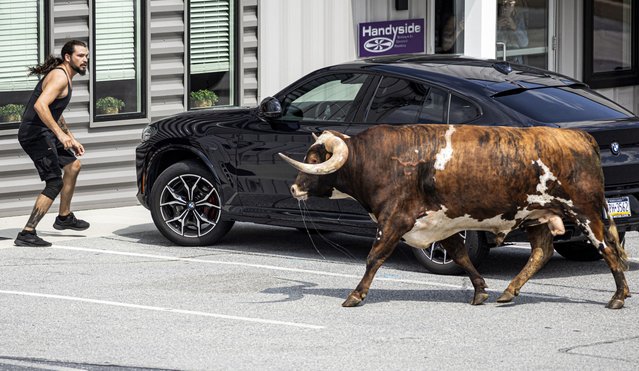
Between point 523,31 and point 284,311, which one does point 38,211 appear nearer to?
point 284,311

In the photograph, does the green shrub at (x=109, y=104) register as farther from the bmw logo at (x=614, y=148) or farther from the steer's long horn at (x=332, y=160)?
the bmw logo at (x=614, y=148)

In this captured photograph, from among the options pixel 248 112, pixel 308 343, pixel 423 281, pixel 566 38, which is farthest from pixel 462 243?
pixel 566 38

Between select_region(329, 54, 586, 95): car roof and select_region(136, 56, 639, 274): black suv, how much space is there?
12 mm

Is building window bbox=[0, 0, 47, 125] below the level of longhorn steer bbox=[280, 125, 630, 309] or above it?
above

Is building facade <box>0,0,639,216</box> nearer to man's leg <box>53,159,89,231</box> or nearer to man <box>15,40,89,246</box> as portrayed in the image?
man's leg <box>53,159,89,231</box>

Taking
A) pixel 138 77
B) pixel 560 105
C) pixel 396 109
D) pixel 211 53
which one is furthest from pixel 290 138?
pixel 211 53

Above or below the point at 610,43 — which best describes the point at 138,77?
below

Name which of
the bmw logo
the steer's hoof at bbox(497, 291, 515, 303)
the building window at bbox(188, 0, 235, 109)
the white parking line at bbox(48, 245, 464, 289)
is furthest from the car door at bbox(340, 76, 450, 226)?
the building window at bbox(188, 0, 235, 109)

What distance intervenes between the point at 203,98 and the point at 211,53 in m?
0.52

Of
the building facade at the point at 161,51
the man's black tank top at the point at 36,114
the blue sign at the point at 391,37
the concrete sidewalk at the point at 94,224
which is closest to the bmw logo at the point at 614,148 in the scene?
the man's black tank top at the point at 36,114

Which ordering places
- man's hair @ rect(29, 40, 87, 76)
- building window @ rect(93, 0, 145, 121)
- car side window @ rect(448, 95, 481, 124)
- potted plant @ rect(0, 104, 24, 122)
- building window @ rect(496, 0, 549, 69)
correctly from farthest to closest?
building window @ rect(496, 0, 549, 69) → building window @ rect(93, 0, 145, 121) → potted plant @ rect(0, 104, 24, 122) → man's hair @ rect(29, 40, 87, 76) → car side window @ rect(448, 95, 481, 124)

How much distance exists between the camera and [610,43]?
21.7 m

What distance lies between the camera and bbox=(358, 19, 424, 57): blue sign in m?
18.4

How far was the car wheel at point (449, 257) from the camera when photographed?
11.8 meters
